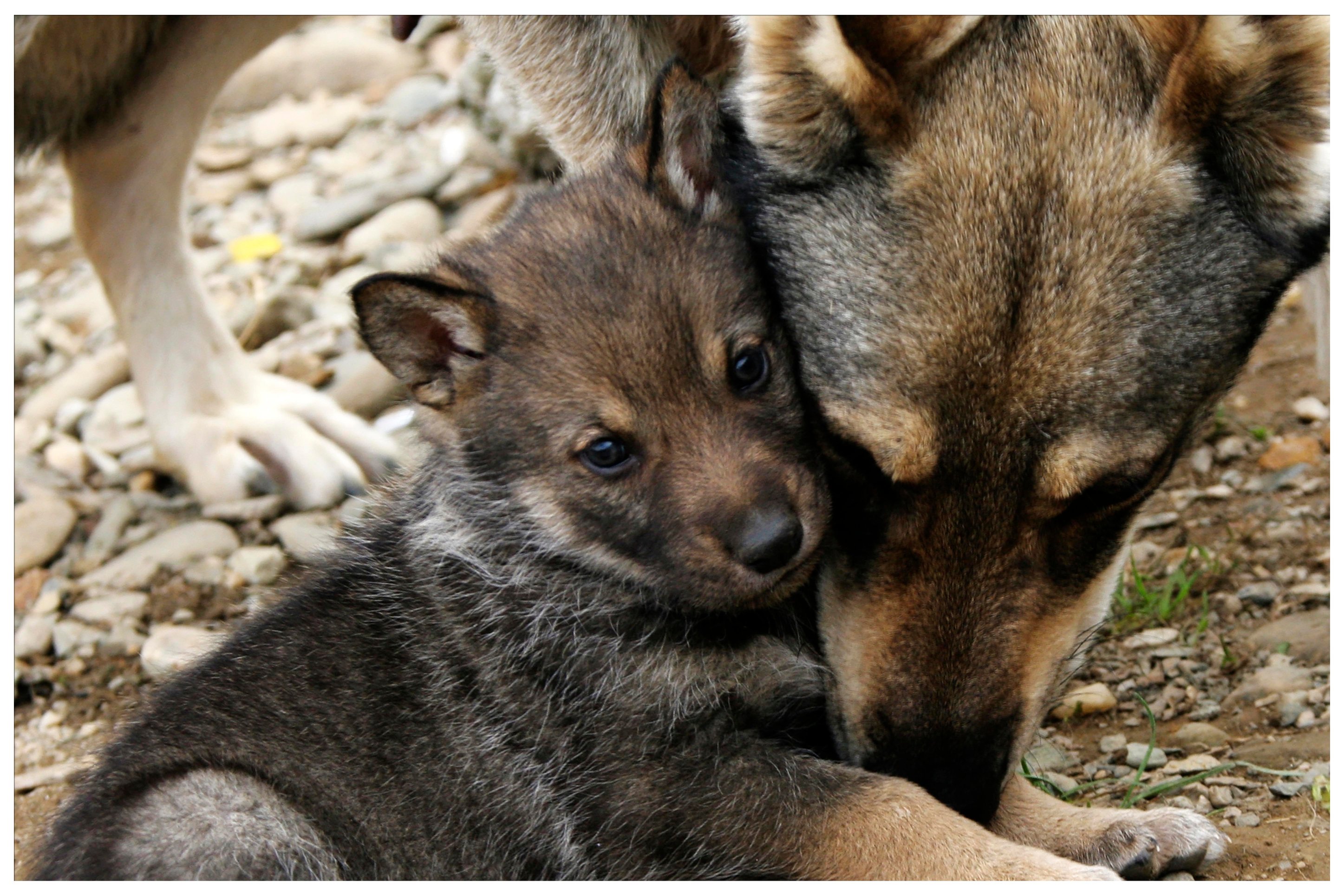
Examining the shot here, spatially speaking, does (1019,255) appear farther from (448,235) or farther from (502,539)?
(448,235)

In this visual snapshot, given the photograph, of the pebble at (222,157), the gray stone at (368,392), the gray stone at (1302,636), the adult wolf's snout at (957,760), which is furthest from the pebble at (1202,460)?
the pebble at (222,157)

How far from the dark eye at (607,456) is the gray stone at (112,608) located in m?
2.97

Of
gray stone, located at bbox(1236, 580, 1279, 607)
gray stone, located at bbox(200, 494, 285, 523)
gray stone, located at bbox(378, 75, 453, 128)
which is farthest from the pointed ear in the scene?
gray stone, located at bbox(378, 75, 453, 128)

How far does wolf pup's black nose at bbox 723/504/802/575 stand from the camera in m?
3.24

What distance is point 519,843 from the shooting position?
370 centimetres

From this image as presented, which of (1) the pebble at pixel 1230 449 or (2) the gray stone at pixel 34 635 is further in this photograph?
(1) the pebble at pixel 1230 449

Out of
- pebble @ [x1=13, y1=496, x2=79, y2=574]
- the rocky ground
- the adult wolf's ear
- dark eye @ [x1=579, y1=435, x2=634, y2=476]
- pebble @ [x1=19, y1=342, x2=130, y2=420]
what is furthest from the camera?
pebble @ [x1=19, y1=342, x2=130, y2=420]

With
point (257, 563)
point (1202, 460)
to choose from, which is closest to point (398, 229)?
point (257, 563)

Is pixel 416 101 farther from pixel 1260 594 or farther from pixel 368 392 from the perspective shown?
pixel 1260 594

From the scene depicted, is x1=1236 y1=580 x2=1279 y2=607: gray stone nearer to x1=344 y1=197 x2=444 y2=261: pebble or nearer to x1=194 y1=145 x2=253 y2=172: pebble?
x1=344 y1=197 x2=444 y2=261: pebble

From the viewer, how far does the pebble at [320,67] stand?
10.2 m

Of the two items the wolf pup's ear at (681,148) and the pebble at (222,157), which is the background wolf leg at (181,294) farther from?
the pebble at (222,157)

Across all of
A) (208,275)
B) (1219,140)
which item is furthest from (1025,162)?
(208,275)

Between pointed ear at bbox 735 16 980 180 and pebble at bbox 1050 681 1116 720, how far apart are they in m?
2.02
